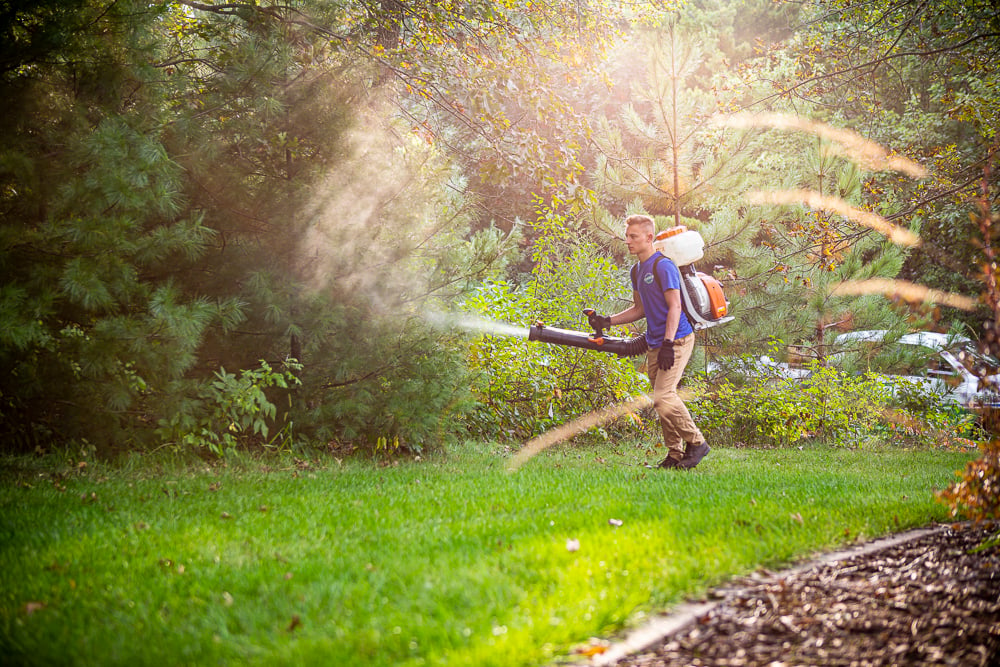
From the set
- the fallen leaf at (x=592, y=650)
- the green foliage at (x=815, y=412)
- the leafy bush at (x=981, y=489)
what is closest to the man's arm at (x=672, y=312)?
the leafy bush at (x=981, y=489)

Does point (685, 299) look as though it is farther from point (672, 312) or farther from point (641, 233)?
point (641, 233)

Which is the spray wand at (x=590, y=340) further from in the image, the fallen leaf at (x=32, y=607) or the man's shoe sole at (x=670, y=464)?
the fallen leaf at (x=32, y=607)

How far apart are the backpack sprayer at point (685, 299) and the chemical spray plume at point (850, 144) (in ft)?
9.25

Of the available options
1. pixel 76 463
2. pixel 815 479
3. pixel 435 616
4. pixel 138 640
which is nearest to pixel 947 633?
pixel 435 616

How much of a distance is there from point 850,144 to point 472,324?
674 cm

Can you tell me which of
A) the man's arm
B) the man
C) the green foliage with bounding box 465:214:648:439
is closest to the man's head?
the man

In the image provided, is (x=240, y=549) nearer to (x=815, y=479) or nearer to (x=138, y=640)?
(x=138, y=640)

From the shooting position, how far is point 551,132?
848 cm

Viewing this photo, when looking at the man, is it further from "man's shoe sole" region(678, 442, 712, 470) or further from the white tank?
the white tank

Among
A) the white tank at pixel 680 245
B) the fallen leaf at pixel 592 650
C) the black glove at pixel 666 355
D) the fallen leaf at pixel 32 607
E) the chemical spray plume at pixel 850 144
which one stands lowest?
the fallen leaf at pixel 32 607

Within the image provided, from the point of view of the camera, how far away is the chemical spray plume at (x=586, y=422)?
9.59 meters

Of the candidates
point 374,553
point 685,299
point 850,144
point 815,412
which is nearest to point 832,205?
point 850,144

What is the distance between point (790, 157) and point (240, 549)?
19.6 m

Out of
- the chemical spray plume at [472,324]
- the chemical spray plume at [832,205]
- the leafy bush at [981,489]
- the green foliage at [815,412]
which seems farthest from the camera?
the green foliage at [815,412]
